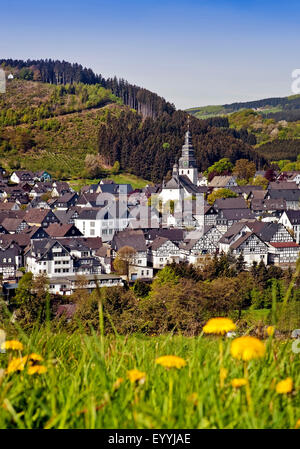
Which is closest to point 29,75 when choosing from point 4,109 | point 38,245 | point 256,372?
point 4,109

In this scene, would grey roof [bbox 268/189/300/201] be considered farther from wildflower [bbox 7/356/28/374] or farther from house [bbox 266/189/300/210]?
Answer: wildflower [bbox 7/356/28/374]

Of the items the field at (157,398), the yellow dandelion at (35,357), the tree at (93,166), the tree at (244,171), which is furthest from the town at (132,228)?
the field at (157,398)

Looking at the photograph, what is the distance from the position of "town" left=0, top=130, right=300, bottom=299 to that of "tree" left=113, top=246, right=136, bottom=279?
0.27ft

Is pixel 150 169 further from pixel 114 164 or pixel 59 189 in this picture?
pixel 59 189

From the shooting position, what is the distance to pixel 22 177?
203 ft

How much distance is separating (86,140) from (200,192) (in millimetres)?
29393

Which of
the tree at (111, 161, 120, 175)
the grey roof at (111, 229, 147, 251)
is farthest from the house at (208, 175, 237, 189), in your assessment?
the grey roof at (111, 229, 147, 251)

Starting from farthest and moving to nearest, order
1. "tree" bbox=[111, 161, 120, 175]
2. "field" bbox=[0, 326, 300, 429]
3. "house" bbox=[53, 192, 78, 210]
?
"tree" bbox=[111, 161, 120, 175], "house" bbox=[53, 192, 78, 210], "field" bbox=[0, 326, 300, 429]

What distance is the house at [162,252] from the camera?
107 ft

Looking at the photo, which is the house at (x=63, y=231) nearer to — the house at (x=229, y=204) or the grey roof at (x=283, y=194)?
the house at (x=229, y=204)

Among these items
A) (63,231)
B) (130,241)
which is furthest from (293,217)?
(63,231)

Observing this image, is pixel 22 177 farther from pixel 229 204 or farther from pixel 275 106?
pixel 275 106

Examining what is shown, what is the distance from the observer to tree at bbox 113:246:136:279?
96.9ft

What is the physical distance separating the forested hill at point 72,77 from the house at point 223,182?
35281mm
